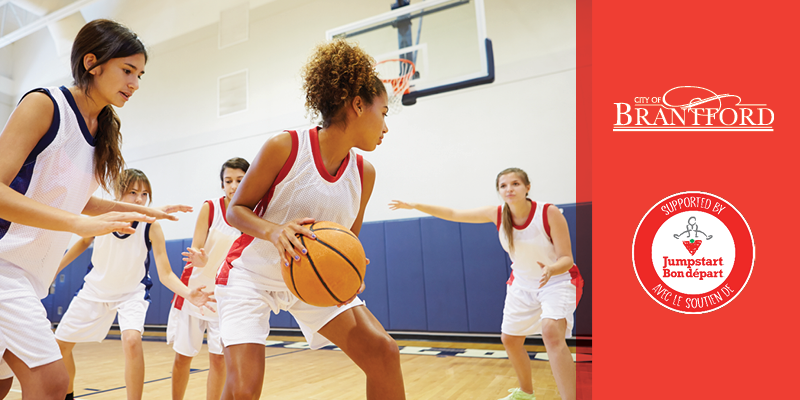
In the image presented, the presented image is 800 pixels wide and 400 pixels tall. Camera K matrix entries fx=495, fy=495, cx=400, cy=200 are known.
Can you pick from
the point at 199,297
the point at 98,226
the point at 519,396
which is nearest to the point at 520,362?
the point at 519,396

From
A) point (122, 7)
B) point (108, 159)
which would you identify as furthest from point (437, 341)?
point (122, 7)

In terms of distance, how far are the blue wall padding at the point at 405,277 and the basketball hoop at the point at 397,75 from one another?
4.73 ft

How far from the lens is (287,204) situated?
1617 mm

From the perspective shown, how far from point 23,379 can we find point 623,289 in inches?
96.1

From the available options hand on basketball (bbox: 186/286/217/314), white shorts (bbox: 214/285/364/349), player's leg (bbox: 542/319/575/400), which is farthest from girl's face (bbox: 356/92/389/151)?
player's leg (bbox: 542/319/575/400)

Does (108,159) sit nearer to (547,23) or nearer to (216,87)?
(547,23)

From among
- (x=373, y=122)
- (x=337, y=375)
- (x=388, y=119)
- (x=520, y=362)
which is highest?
(x=388, y=119)

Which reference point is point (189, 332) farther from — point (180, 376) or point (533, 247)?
point (533, 247)

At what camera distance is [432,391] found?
10.5 ft

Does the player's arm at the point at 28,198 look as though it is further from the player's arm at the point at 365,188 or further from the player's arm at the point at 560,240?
the player's arm at the point at 560,240

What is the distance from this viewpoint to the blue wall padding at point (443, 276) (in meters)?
5.18

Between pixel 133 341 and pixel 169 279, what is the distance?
40 cm

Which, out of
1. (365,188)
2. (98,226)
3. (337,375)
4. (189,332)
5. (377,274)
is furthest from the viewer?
(377,274)

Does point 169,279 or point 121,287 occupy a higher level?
point 169,279
